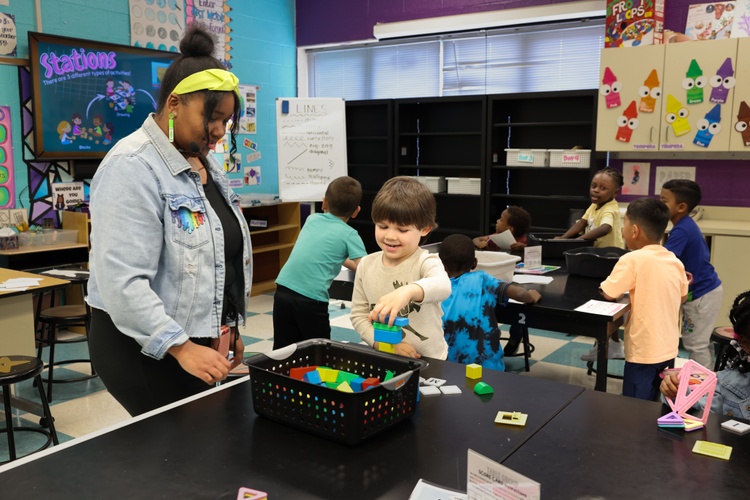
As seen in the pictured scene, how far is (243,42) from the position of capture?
684 centimetres

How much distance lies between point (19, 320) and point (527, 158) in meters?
4.27

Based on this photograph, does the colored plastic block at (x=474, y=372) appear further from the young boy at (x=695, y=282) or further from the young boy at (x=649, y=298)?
the young boy at (x=695, y=282)

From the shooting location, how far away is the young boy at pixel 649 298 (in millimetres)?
2809

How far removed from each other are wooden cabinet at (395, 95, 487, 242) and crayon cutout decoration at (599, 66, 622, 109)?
1325mm

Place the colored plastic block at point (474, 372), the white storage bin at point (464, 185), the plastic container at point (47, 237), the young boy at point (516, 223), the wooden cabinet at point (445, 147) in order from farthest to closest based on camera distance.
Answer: the wooden cabinet at point (445, 147), the white storage bin at point (464, 185), the plastic container at point (47, 237), the young boy at point (516, 223), the colored plastic block at point (474, 372)

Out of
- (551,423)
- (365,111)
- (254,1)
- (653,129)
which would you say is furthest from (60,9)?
(551,423)

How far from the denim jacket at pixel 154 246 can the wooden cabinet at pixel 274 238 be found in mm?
5103

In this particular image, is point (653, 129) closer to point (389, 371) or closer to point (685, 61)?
point (685, 61)

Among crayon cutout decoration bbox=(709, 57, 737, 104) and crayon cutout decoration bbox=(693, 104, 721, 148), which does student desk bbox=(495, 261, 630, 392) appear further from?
crayon cutout decoration bbox=(709, 57, 737, 104)

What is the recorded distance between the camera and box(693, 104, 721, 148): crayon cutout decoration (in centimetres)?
496

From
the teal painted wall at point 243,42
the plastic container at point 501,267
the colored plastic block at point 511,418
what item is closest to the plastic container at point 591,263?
the plastic container at point 501,267

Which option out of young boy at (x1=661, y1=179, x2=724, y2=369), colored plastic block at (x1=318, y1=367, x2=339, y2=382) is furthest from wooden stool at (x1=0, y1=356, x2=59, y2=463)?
young boy at (x1=661, y1=179, x2=724, y2=369)

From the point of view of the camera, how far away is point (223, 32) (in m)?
6.57

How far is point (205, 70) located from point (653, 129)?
14.7ft
